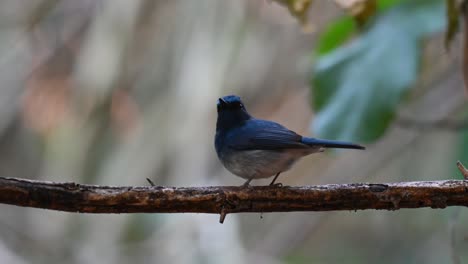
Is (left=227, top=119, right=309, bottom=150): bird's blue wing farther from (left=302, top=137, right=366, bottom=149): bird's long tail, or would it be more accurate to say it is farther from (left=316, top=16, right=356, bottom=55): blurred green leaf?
(left=316, top=16, right=356, bottom=55): blurred green leaf

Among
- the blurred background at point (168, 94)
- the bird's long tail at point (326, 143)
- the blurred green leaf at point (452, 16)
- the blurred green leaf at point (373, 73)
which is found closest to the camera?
the bird's long tail at point (326, 143)

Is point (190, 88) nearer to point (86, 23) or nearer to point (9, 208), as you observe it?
point (86, 23)

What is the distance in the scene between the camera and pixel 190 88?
484 cm

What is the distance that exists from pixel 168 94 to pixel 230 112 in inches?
44.2

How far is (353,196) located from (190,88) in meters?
2.13

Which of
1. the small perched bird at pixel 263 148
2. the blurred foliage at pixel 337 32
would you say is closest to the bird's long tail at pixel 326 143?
the small perched bird at pixel 263 148

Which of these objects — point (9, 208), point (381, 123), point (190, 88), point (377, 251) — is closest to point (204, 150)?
point (190, 88)

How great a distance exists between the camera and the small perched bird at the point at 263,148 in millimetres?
3496

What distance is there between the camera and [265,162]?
3574mm

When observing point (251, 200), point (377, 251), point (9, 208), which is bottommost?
point (377, 251)

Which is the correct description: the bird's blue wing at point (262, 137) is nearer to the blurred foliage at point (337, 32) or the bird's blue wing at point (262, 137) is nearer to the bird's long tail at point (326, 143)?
the bird's long tail at point (326, 143)

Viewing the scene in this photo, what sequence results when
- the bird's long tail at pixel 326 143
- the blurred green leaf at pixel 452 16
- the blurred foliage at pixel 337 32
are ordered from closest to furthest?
the bird's long tail at pixel 326 143, the blurred green leaf at pixel 452 16, the blurred foliage at pixel 337 32

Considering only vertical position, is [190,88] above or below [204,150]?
above

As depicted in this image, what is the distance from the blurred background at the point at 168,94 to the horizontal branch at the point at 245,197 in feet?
3.61
